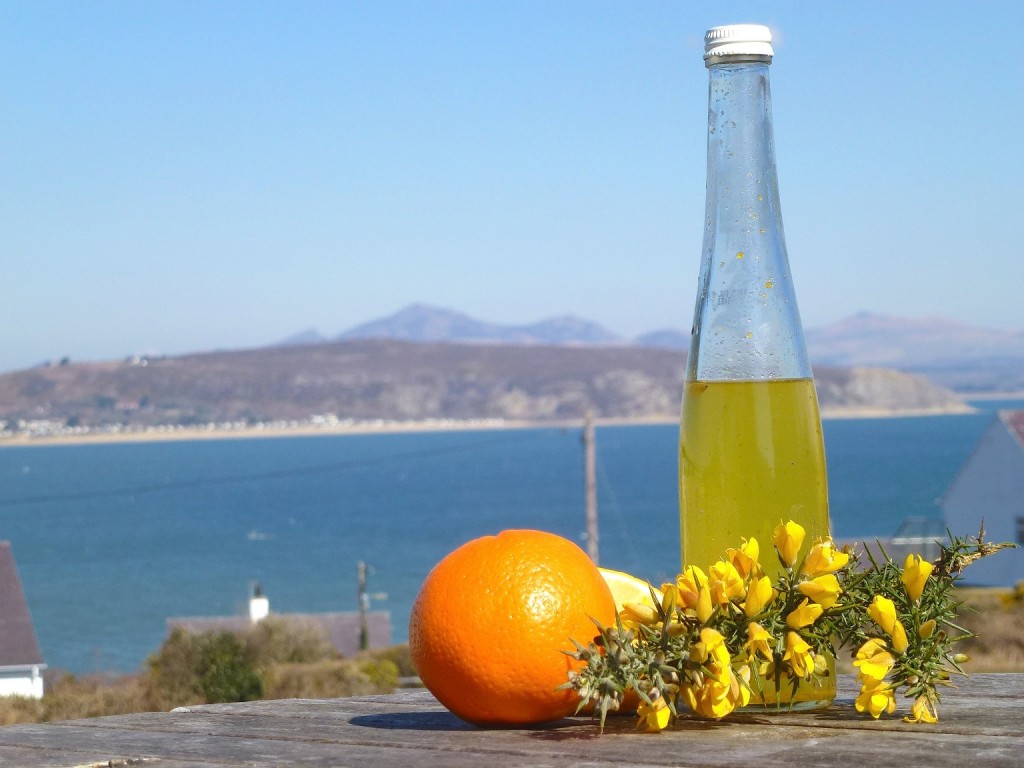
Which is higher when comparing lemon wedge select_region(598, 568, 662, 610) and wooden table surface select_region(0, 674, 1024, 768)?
lemon wedge select_region(598, 568, 662, 610)

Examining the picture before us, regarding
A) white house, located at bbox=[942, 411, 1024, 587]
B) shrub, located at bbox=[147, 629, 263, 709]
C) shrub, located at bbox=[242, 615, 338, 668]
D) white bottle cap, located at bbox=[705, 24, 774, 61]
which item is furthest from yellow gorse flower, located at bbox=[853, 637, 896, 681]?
white house, located at bbox=[942, 411, 1024, 587]

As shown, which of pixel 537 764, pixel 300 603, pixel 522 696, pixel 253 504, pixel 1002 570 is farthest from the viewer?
pixel 253 504

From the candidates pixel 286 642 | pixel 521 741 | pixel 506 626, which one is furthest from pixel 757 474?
pixel 286 642

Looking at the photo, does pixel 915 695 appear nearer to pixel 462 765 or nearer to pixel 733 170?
pixel 462 765

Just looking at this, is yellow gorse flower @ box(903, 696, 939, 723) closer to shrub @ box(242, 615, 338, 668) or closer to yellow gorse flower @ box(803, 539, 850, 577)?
yellow gorse flower @ box(803, 539, 850, 577)

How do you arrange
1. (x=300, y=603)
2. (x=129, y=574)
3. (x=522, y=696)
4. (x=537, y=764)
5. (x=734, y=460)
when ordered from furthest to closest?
(x=129, y=574) < (x=300, y=603) < (x=734, y=460) < (x=522, y=696) < (x=537, y=764)

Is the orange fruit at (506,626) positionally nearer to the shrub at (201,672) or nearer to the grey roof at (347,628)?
the shrub at (201,672)

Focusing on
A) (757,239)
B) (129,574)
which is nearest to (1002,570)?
(757,239)
